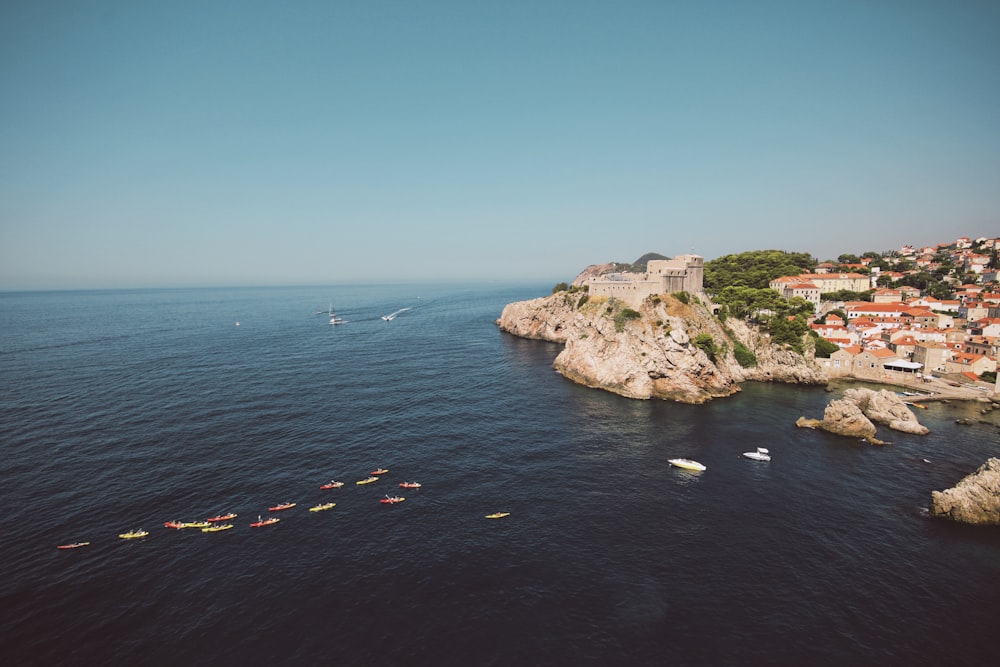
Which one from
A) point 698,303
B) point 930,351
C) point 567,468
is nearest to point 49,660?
point 567,468

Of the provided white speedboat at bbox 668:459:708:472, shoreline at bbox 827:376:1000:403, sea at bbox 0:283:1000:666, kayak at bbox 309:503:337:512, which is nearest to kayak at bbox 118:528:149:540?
sea at bbox 0:283:1000:666

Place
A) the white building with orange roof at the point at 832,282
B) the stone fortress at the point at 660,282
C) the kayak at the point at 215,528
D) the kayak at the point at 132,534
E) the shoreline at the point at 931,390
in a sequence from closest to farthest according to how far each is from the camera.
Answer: the kayak at the point at 132,534 → the kayak at the point at 215,528 → the shoreline at the point at 931,390 → the stone fortress at the point at 660,282 → the white building with orange roof at the point at 832,282

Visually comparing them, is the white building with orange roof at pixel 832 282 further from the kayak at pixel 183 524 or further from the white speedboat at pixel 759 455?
the kayak at pixel 183 524

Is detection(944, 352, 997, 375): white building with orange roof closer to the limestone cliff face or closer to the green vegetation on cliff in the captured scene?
the limestone cliff face

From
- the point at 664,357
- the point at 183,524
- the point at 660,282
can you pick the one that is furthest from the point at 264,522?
the point at 660,282

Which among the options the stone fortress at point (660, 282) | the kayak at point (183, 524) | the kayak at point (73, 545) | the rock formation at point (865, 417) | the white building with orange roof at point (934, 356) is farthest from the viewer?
the stone fortress at point (660, 282)

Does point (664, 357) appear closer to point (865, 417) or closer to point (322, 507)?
point (865, 417)

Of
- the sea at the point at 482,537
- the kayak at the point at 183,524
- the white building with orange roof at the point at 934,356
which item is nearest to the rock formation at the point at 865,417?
the sea at the point at 482,537

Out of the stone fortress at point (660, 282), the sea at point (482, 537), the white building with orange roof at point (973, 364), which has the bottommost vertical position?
the sea at point (482, 537)
